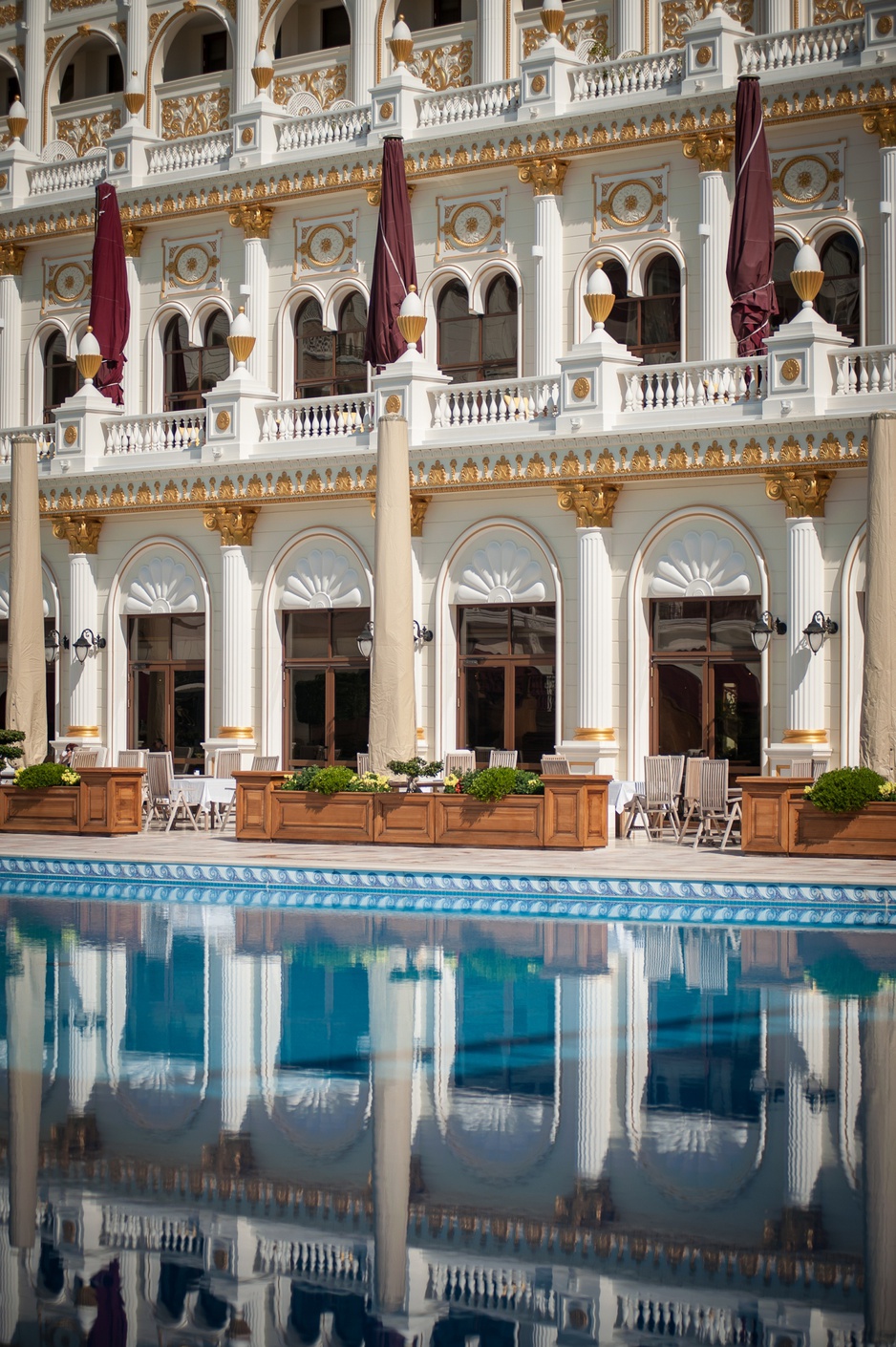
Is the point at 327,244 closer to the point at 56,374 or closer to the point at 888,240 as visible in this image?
the point at 56,374

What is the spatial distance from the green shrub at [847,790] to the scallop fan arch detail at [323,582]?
9997 mm

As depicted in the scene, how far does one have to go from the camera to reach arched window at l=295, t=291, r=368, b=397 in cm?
2881

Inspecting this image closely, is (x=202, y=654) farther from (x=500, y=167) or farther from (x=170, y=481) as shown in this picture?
(x=500, y=167)

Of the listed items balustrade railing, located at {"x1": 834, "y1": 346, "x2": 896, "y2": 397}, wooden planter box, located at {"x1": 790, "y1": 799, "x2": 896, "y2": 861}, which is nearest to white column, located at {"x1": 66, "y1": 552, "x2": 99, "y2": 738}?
balustrade railing, located at {"x1": 834, "y1": 346, "x2": 896, "y2": 397}

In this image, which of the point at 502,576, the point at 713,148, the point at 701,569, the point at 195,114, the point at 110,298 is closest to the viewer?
the point at 701,569

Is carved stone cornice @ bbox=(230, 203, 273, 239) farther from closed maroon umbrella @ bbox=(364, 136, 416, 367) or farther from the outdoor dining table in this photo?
the outdoor dining table

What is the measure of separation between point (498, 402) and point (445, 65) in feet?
20.8

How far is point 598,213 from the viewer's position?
26141mm

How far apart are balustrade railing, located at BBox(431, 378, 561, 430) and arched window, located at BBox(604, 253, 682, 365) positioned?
6.63ft

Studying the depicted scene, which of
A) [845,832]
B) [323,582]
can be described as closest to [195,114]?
[323,582]

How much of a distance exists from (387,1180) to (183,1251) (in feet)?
3.78

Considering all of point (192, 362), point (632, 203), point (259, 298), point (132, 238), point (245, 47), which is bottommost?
point (192, 362)

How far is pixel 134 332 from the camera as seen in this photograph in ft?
101

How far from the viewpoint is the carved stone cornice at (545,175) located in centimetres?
2612
